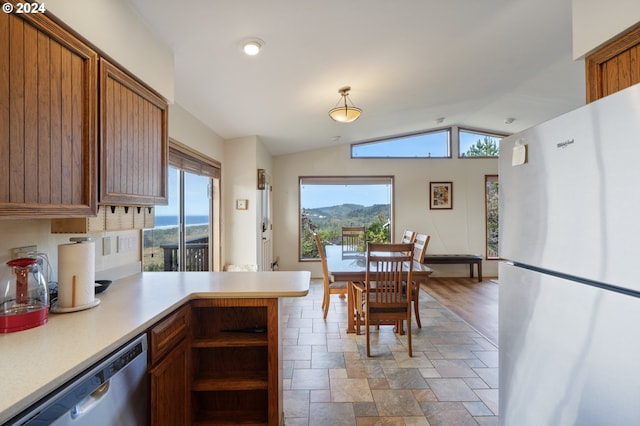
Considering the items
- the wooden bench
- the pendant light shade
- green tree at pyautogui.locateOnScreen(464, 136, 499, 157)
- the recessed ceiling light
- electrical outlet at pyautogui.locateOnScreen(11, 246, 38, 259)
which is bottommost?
the wooden bench

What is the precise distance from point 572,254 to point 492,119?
5.41 metres

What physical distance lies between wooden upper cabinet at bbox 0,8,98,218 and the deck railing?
1.72 metres

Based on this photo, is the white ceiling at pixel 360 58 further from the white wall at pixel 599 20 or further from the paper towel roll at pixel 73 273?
the paper towel roll at pixel 73 273

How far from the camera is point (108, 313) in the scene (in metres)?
→ 1.31

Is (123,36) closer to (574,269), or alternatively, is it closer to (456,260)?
(574,269)

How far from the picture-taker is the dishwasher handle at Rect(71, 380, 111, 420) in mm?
888

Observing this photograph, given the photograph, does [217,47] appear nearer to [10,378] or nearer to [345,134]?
[10,378]

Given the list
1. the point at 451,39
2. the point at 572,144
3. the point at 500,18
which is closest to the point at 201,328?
the point at 572,144

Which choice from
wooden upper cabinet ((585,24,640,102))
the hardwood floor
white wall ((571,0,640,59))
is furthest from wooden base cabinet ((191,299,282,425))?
the hardwood floor

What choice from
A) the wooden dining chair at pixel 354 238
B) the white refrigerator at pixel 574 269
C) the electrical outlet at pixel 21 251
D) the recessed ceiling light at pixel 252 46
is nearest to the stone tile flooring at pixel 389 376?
the white refrigerator at pixel 574 269

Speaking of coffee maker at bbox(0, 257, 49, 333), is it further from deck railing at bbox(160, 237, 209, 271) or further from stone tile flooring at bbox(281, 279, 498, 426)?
deck railing at bbox(160, 237, 209, 271)

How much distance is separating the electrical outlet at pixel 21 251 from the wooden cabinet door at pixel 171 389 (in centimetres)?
79

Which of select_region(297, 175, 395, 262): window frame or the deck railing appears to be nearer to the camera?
the deck railing

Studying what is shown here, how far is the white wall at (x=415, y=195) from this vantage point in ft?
19.9
